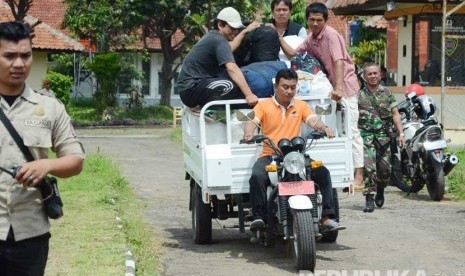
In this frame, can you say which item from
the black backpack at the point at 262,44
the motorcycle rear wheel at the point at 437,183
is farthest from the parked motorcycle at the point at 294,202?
the motorcycle rear wheel at the point at 437,183

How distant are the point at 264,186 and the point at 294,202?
24.0 inches

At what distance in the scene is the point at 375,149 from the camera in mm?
13117

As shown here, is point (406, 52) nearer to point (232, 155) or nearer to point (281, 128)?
point (281, 128)

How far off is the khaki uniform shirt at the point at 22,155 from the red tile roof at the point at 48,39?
124ft

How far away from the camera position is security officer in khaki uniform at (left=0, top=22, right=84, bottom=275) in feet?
17.7

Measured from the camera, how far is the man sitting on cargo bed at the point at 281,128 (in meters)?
9.66

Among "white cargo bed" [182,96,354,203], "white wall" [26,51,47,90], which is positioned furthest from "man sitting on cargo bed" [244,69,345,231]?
"white wall" [26,51,47,90]

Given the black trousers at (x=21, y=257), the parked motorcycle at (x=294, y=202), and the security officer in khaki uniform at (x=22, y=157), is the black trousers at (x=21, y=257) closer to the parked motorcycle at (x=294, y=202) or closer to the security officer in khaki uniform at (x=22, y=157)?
the security officer in khaki uniform at (x=22, y=157)

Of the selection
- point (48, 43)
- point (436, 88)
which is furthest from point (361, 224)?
point (48, 43)

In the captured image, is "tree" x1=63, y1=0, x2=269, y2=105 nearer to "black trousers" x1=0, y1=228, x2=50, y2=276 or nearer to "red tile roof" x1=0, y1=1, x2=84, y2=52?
"red tile roof" x1=0, y1=1, x2=84, y2=52

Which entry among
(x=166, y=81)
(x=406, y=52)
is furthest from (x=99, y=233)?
(x=166, y=81)

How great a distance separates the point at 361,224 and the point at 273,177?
2.55 meters

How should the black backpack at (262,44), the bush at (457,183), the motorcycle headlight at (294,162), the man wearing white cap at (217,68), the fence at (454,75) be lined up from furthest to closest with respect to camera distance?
the fence at (454,75), the bush at (457,183), the black backpack at (262,44), the man wearing white cap at (217,68), the motorcycle headlight at (294,162)

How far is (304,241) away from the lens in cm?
889
